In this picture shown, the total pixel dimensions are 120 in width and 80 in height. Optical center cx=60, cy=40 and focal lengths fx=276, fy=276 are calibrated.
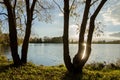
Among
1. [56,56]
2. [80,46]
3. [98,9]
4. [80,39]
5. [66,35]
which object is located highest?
[98,9]

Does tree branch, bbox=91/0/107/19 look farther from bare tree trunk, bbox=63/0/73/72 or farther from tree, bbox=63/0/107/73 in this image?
bare tree trunk, bbox=63/0/73/72

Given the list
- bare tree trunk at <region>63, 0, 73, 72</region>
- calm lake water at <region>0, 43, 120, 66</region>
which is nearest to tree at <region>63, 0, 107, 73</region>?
bare tree trunk at <region>63, 0, 73, 72</region>

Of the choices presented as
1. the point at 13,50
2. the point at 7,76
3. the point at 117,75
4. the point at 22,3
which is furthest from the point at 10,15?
the point at 117,75

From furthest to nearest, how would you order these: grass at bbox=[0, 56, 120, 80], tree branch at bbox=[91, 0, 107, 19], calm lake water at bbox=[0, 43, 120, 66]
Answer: calm lake water at bbox=[0, 43, 120, 66] < tree branch at bbox=[91, 0, 107, 19] < grass at bbox=[0, 56, 120, 80]

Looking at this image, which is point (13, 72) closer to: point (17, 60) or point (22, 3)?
point (17, 60)

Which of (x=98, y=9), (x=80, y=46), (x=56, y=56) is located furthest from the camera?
(x=56, y=56)

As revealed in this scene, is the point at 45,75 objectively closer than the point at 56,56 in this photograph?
Yes

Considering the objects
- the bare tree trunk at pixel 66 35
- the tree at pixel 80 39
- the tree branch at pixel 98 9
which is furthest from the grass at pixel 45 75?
the tree branch at pixel 98 9

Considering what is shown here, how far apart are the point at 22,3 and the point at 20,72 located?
7.96 meters

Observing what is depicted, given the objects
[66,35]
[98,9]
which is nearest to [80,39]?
[66,35]

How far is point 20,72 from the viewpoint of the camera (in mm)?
16469

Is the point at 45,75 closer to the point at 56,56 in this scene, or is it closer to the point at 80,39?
the point at 80,39

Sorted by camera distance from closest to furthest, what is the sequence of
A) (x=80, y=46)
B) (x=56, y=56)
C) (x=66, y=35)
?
(x=80, y=46) → (x=66, y=35) → (x=56, y=56)

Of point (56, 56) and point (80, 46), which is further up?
point (80, 46)
